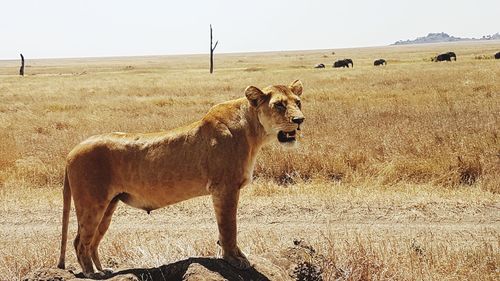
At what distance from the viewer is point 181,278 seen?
439 centimetres

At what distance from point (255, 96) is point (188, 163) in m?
0.74

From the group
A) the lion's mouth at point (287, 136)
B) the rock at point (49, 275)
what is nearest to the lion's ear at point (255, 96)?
the lion's mouth at point (287, 136)

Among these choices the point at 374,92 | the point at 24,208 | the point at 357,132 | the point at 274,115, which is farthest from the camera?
the point at 374,92

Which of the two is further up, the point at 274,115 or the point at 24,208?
the point at 274,115

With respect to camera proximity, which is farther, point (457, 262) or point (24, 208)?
point (24, 208)

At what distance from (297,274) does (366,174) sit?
571 centimetres

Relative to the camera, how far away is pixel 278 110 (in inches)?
163

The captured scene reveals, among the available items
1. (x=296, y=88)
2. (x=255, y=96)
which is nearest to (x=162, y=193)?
(x=255, y=96)

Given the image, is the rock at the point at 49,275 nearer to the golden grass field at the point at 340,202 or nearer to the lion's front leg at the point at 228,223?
the golden grass field at the point at 340,202

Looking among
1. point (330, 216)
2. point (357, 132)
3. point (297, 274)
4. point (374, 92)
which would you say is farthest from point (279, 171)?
point (374, 92)

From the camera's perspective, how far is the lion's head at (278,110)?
13.4ft

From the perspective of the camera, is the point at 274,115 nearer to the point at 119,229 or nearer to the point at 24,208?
the point at 119,229

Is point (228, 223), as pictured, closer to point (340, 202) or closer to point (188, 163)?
point (188, 163)

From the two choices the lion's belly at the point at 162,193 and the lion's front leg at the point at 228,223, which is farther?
the lion's belly at the point at 162,193
